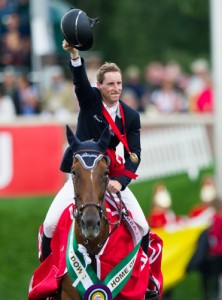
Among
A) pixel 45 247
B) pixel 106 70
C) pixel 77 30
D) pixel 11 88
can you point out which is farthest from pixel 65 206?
pixel 11 88

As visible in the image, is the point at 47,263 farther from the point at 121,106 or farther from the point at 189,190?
the point at 189,190

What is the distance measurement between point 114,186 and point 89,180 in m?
0.54

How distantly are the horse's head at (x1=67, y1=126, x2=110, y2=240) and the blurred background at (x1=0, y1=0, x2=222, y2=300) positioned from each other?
7580 millimetres

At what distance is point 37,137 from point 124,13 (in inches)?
845

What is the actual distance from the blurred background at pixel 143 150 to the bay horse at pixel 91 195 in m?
7.21

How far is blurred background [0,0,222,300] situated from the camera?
1989 centimetres

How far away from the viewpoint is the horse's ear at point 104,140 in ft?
37.9

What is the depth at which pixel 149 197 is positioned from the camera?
23.3 meters

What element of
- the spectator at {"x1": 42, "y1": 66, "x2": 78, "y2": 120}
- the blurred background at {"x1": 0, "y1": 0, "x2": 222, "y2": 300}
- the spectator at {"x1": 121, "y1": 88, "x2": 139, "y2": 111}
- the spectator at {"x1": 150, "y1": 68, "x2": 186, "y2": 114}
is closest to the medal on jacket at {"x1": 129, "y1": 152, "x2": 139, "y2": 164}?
the blurred background at {"x1": 0, "y1": 0, "x2": 222, "y2": 300}

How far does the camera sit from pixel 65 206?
40.2 ft

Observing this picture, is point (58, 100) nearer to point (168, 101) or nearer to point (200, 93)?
point (168, 101)

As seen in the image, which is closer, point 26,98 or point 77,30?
point 77,30

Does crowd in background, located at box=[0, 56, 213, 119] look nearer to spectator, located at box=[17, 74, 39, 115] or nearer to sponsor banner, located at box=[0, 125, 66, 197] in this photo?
spectator, located at box=[17, 74, 39, 115]

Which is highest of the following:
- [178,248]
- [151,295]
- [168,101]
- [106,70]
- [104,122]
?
[106,70]
